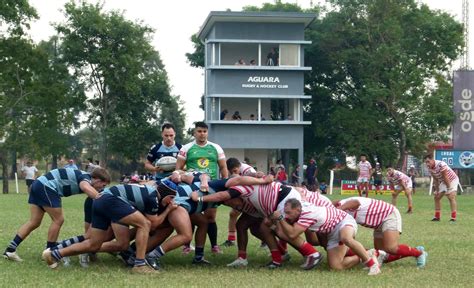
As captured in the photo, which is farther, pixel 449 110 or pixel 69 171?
pixel 449 110

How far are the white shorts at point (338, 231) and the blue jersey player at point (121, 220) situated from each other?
2.20 meters

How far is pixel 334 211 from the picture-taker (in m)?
11.1

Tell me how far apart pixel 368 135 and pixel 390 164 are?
3831 mm

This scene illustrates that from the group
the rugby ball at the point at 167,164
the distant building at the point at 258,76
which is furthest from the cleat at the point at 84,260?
the distant building at the point at 258,76

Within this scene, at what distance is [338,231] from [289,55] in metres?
44.1

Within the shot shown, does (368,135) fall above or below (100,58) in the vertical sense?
below

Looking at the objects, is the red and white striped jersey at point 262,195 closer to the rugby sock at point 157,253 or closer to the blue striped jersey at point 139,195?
the blue striped jersey at point 139,195

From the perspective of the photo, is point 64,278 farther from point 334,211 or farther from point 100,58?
point 100,58

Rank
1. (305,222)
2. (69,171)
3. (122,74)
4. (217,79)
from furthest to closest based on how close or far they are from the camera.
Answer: (122,74)
(217,79)
(69,171)
(305,222)

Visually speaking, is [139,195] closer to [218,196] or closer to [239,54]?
[218,196]

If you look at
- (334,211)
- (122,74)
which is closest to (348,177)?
(122,74)

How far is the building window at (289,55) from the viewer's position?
54250mm

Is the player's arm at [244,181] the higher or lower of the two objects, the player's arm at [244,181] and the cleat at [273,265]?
the higher

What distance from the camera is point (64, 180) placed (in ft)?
38.2
